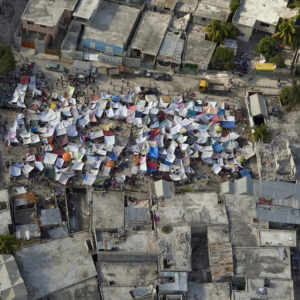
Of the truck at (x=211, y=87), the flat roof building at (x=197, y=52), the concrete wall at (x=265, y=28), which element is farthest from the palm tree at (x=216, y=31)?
the truck at (x=211, y=87)

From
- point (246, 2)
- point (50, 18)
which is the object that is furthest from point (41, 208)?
point (246, 2)

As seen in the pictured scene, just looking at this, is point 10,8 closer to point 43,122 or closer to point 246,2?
point 43,122

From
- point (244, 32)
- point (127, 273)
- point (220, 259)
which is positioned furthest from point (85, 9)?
point (220, 259)

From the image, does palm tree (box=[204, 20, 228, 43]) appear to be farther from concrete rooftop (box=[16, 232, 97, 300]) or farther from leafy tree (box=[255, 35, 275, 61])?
concrete rooftop (box=[16, 232, 97, 300])

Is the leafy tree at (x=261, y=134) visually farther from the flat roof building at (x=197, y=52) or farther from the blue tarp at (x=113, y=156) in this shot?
the blue tarp at (x=113, y=156)

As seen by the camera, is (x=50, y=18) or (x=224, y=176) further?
(x=50, y=18)

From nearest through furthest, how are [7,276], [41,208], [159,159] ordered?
[7,276] → [41,208] → [159,159]
